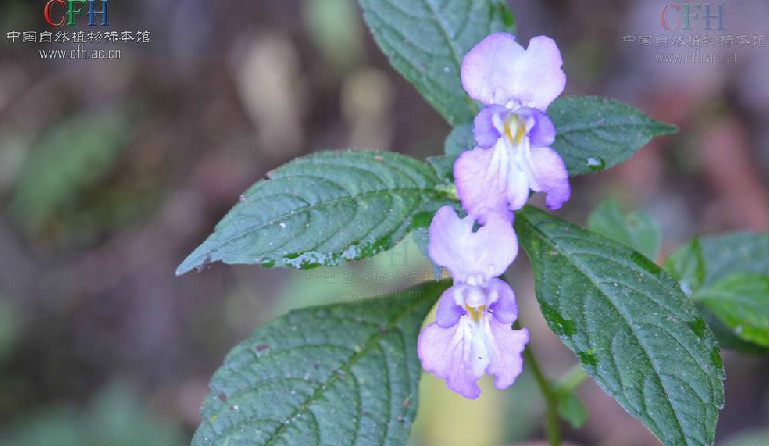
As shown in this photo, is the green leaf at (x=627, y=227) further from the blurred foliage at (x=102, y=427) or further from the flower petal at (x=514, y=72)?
the blurred foliage at (x=102, y=427)

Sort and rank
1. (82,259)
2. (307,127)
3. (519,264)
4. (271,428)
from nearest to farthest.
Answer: (271,428) → (519,264) → (82,259) → (307,127)

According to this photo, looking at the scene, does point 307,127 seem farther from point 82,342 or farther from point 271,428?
point 271,428

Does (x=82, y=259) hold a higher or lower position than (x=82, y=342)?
Answer: higher

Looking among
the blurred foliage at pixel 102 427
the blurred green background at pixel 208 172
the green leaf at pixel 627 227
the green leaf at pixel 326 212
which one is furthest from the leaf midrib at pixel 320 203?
the blurred foliage at pixel 102 427

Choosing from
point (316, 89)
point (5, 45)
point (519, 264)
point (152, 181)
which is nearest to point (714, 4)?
point (519, 264)

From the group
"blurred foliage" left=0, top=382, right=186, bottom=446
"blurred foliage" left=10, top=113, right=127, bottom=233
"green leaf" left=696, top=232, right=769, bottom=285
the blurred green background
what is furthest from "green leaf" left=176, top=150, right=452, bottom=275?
"blurred foliage" left=10, top=113, right=127, bottom=233

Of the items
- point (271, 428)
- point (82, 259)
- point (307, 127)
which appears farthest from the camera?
point (307, 127)

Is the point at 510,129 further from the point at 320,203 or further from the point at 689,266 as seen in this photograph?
the point at 689,266

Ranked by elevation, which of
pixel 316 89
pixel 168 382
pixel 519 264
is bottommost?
pixel 168 382
